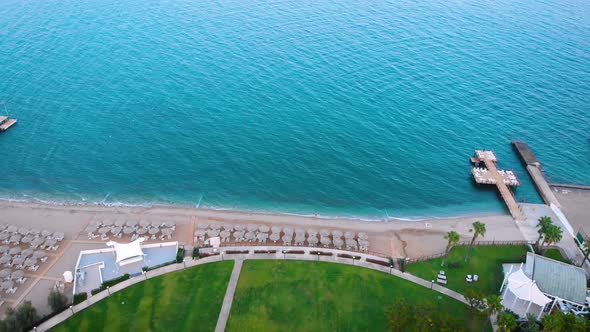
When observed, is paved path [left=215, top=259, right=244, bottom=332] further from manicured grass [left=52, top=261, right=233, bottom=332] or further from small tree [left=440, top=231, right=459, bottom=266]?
small tree [left=440, top=231, right=459, bottom=266]

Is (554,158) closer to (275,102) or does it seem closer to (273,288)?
(275,102)

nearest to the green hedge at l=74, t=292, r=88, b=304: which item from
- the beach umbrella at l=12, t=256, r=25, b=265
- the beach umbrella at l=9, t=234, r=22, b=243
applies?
the beach umbrella at l=12, t=256, r=25, b=265

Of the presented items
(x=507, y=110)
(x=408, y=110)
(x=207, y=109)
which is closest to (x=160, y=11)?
(x=207, y=109)

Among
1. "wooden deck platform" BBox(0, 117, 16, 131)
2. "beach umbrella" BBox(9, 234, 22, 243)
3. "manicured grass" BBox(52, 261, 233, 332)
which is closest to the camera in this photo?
"manicured grass" BBox(52, 261, 233, 332)

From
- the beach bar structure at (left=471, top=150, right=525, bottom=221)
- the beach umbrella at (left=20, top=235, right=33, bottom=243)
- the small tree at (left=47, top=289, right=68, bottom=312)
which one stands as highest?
the beach bar structure at (left=471, top=150, right=525, bottom=221)

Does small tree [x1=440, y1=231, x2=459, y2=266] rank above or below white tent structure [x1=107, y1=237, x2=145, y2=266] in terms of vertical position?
above

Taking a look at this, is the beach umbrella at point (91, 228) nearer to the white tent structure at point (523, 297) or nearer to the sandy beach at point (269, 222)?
the sandy beach at point (269, 222)
